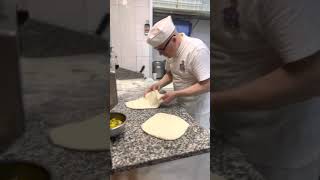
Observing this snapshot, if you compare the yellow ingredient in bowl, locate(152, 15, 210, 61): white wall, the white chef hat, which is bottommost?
the yellow ingredient in bowl

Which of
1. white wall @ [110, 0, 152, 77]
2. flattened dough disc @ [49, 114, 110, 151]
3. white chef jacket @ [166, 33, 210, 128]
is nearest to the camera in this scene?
flattened dough disc @ [49, 114, 110, 151]

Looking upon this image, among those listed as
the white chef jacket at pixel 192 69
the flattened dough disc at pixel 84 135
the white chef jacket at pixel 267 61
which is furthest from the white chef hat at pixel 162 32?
the flattened dough disc at pixel 84 135

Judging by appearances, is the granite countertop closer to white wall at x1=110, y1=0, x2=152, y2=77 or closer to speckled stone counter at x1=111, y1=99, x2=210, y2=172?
speckled stone counter at x1=111, y1=99, x2=210, y2=172

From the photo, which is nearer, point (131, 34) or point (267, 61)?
point (267, 61)

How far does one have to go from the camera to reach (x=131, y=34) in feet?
7.29

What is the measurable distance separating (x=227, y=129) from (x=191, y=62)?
758 mm

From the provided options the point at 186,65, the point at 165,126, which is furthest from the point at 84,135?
the point at 186,65

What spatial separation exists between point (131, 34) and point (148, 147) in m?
1.60

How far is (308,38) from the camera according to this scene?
19.1 inches

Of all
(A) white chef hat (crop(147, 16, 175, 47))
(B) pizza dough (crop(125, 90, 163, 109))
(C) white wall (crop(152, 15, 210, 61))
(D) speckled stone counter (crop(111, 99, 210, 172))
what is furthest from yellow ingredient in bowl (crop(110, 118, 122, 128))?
(C) white wall (crop(152, 15, 210, 61))

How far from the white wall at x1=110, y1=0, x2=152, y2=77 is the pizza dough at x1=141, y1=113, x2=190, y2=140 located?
1.23 metres

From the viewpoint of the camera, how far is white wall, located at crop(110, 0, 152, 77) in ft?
7.04

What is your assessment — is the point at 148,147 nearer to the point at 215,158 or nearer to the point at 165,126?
the point at 165,126

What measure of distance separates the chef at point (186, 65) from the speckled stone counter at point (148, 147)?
0.30 metres
